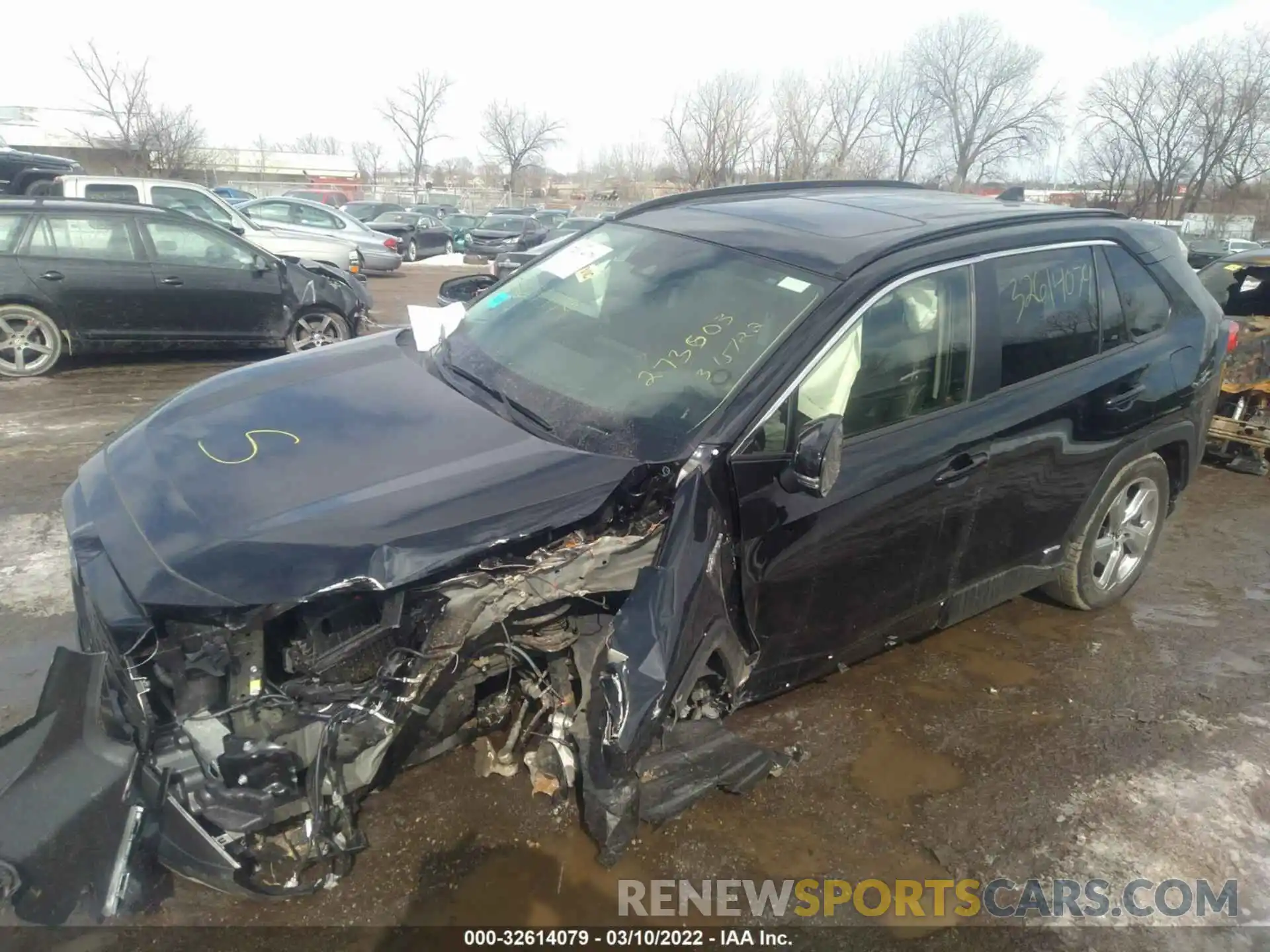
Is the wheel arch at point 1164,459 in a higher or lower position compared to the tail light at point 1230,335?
lower

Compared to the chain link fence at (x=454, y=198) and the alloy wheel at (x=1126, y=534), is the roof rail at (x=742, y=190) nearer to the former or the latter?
the alloy wheel at (x=1126, y=534)

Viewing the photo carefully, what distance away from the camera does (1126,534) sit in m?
4.29

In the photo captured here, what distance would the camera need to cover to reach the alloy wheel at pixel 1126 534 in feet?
13.6

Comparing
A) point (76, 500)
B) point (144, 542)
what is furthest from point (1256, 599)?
point (76, 500)

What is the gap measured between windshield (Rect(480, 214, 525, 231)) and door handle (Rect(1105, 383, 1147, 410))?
20962mm

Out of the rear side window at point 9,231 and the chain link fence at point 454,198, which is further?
the chain link fence at point 454,198

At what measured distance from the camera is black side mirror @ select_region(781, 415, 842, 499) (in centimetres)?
252

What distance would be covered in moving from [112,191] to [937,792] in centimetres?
1357

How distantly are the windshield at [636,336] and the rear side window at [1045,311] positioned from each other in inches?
35.7

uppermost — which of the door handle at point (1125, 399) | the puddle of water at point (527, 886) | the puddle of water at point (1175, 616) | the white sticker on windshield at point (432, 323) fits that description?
the white sticker on windshield at point (432, 323)

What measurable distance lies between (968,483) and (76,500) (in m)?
3.17

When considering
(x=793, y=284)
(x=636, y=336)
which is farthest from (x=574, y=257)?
(x=793, y=284)

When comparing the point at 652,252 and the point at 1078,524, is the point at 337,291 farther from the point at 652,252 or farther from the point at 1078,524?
the point at 1078,524

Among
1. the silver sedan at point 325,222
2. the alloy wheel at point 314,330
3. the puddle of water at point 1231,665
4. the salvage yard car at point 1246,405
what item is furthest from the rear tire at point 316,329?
the salvage yard car at point 1246,405
